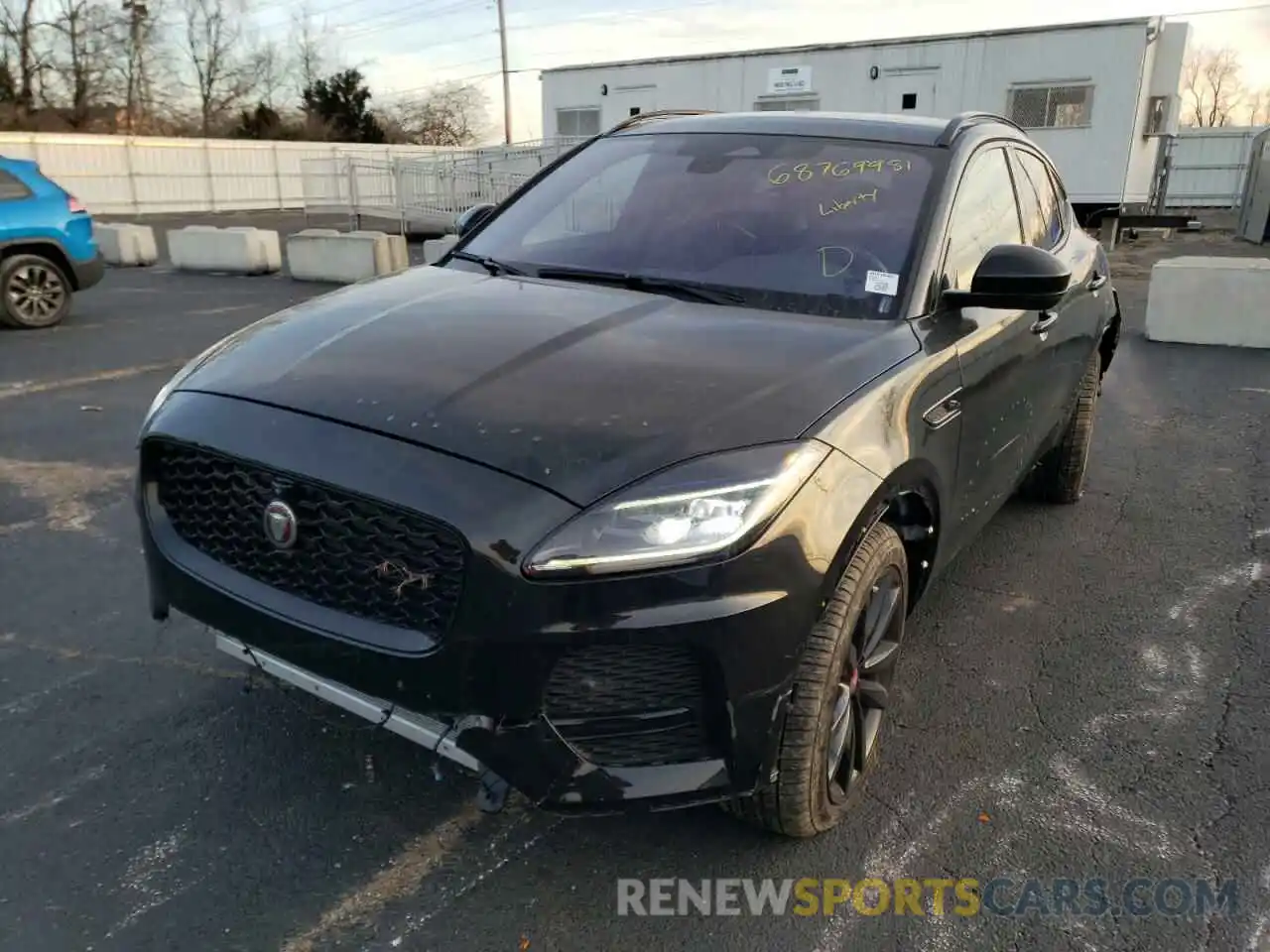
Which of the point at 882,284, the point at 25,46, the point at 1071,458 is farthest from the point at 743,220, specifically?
the point at 25,46

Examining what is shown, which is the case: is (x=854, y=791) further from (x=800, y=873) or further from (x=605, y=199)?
(x=605, y=199)

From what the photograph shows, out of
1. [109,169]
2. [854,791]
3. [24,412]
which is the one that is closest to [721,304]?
[854,791]

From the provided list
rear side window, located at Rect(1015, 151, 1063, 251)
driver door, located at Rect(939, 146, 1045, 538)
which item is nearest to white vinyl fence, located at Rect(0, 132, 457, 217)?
rear side window, located at Rect(1015, 151, 1063, 251)

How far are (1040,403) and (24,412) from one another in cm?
650

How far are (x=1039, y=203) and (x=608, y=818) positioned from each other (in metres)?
3.22

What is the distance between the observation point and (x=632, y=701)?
2037mm

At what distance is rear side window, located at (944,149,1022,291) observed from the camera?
124 inches

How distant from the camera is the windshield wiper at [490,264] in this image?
330 centimetres

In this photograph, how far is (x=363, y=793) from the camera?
2.70 metres

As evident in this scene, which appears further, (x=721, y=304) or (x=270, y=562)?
(x=721, y=304)

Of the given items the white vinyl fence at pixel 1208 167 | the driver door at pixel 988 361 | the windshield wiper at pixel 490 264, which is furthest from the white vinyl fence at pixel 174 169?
the driver door at pixel 988 361

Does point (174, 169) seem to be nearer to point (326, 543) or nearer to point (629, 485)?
point (326, 543)

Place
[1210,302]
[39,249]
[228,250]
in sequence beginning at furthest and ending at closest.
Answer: [228,250] < [39,249] < [1210,302]

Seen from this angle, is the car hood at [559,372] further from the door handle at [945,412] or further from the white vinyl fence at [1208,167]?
the white vinyl fence at [1208,167]
